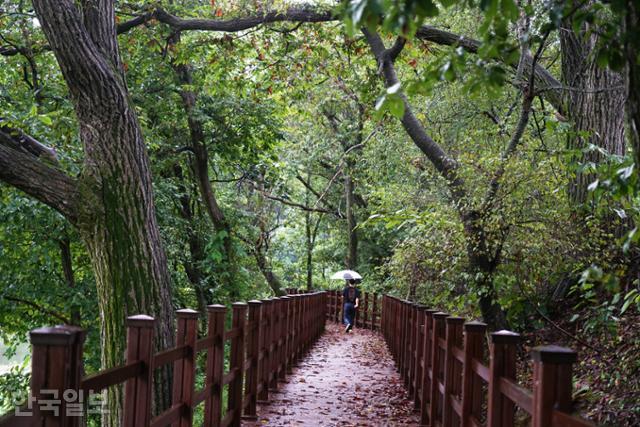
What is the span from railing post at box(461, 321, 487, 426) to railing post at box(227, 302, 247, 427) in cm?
276

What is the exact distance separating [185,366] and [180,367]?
0.12 ft

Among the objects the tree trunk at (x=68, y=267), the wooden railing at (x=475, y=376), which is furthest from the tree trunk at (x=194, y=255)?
the wooden railing at (x=475, y=376)

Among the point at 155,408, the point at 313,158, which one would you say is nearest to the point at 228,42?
the point at 155,408

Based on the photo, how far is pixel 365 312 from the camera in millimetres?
24281

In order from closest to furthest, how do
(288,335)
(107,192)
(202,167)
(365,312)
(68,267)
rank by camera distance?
(107,192), (288,335), (68,267), (202,167), (365,312)

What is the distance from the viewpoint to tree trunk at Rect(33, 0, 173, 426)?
268 inches

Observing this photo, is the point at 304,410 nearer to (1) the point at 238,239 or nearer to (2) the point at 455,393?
(2) the point at 455,393

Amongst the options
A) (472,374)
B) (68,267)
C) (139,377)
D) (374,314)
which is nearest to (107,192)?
(139,377)

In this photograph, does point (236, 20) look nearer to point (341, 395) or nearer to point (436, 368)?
point (341, 395)

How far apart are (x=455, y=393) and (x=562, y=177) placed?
10.3ft

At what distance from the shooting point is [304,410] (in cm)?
848

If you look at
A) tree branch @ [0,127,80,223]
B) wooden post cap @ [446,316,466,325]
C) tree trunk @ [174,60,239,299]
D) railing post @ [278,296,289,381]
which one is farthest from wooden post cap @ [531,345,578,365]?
tree trunk @ [174,60,239,299]

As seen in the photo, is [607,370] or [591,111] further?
[591,111]

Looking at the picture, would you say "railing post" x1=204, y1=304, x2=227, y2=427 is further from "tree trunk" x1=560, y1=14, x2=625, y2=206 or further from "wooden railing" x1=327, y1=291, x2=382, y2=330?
"wooden railing" x1=327, y1=291, x2=382, y2=330
